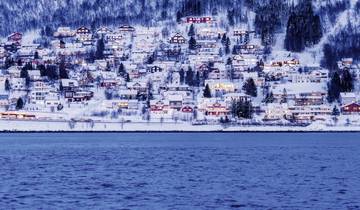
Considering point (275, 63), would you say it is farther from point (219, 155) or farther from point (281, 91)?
point (219, 155)

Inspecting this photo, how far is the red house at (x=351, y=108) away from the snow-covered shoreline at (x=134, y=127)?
12.7ft

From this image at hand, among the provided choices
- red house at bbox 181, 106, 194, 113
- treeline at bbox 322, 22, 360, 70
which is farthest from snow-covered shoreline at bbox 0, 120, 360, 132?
treeline at bbox 322, 22, 360, 70

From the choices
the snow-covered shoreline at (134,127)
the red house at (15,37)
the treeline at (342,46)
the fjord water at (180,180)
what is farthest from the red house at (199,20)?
the fjord water at (180,180)

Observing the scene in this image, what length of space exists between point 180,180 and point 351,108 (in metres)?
77.9

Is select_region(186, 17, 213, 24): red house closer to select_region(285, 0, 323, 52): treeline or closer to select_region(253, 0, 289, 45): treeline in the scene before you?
select_region(253, 0, 289, 45): treeline

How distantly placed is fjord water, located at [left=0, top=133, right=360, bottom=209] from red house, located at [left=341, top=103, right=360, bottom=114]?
170 feet

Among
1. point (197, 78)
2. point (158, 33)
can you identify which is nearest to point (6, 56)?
point (158, 33)

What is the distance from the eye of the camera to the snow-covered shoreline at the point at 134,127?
114 meters

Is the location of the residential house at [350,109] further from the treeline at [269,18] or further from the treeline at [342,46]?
the treeline at [269,18]

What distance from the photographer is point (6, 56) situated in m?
167

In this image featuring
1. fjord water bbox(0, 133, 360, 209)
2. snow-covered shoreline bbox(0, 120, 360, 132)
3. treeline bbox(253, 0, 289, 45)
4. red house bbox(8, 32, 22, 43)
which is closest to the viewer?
fjord water bbox(0, 133, 360, 209)

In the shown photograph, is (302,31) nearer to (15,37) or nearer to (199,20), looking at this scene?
(199,20)

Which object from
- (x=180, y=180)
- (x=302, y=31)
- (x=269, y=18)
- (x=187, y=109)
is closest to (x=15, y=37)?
(x=269, y=18)

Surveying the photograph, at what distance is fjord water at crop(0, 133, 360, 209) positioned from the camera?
3375 cm
